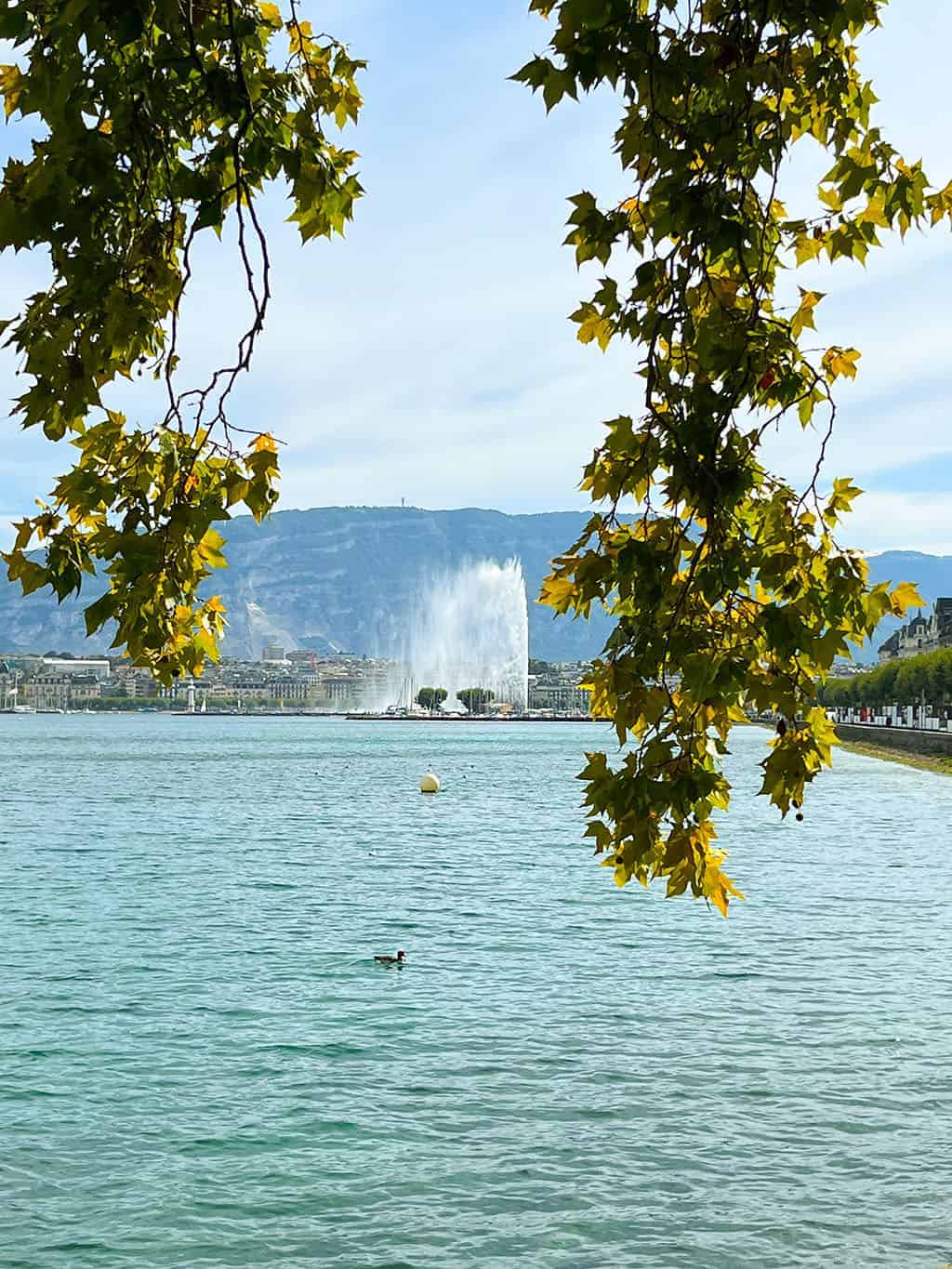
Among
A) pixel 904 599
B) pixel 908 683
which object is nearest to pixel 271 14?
pixel 904 599

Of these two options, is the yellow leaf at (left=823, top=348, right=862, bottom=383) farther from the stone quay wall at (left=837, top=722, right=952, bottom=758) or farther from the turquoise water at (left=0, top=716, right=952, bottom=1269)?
the stone quay wall at (left=837, top=722, right=952, bottom=758)

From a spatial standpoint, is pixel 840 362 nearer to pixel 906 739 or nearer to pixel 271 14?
pixel 271 14

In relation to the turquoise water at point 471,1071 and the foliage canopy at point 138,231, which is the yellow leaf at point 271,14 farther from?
the turquoise water at point 471,1071

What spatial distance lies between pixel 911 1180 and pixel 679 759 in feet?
26.6

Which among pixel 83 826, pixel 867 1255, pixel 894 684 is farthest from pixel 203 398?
pixel 894 684

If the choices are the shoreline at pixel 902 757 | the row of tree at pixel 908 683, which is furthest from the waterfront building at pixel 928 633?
the shoreline at pixel 902 757

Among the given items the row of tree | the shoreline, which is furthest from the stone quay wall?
the row of tree

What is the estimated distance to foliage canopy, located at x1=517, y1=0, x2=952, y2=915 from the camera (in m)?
4.68

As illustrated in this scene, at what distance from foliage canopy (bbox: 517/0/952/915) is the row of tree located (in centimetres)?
10182

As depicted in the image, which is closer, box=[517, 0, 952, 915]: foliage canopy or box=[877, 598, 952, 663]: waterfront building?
box=[517, 0, 952, 915]: foliage canopy

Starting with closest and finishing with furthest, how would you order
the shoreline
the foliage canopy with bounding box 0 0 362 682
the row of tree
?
the foliage canopy with bounding box 0 0 362 682, the shoreline, the row of tree

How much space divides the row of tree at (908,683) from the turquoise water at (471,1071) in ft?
262

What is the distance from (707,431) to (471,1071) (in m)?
11.2

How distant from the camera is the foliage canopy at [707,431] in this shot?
15.3 feet
